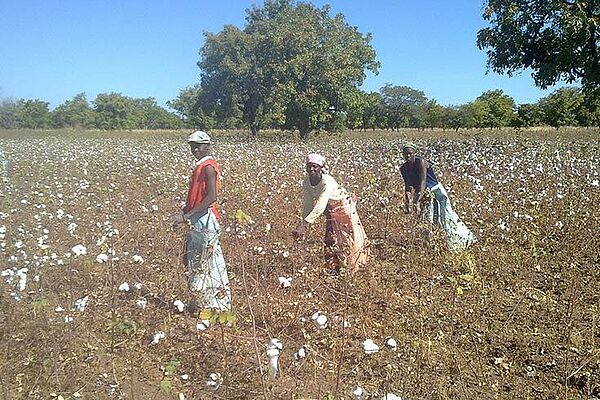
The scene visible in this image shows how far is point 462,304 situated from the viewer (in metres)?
4.23

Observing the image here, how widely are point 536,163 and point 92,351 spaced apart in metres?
8.38

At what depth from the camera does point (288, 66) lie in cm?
2509

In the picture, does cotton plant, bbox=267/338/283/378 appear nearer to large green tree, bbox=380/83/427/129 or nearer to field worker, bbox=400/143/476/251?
field worker, bbox=400/143/476/251

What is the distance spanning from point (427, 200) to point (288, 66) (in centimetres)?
2034

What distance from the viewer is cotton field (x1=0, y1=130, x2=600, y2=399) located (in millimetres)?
3111

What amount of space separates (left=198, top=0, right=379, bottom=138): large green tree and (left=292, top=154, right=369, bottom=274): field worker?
20240 millimetres

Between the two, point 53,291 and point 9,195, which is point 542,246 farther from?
point 9,195

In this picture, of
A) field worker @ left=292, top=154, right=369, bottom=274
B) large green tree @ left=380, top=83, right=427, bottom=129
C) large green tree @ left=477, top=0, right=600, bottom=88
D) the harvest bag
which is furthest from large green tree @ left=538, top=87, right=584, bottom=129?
the harvest bag

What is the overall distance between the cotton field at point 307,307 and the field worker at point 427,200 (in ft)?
0.71

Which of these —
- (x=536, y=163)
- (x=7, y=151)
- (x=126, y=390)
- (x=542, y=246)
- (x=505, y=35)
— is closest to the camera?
(x=126, y=390)

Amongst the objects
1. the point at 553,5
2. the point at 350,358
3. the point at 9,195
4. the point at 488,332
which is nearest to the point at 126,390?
the point at 350,358

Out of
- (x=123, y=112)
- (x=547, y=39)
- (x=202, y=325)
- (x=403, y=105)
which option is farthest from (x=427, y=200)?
(x=403, y=105)

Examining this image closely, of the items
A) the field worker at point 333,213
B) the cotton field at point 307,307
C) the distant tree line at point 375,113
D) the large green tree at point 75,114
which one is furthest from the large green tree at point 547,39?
the large green tree at point 75,114

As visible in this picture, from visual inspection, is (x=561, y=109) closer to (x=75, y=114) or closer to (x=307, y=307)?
(x=75, y=114)
